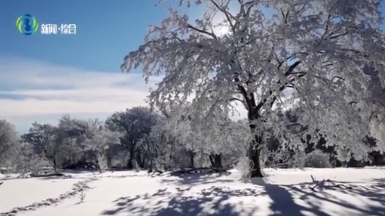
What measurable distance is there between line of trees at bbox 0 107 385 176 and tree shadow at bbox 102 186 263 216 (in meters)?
5.29

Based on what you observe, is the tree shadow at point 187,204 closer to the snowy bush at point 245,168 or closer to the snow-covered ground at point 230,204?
the snow-covered ground at point 230,204

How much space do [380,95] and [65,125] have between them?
45.6 metres

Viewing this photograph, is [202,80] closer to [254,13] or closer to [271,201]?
[254,13]

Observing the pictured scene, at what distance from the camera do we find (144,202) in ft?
28.6

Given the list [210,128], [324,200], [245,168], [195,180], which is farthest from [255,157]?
[324,200]

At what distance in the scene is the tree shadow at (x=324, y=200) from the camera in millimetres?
6805

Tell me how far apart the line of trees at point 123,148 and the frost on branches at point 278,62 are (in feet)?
8.74

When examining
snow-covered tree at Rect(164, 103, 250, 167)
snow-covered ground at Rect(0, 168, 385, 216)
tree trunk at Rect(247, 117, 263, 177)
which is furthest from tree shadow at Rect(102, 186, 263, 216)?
tree trunk at Rect(247, 117, 263, 177)

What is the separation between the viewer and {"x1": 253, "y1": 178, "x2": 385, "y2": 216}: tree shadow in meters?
6.80

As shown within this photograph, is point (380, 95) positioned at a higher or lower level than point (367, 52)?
lower

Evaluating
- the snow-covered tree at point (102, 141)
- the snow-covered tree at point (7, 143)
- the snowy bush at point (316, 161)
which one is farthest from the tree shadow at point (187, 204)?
the snow-covered tree at point (102, 141)

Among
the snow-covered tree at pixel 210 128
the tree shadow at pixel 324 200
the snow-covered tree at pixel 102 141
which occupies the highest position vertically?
the snow-covered tree at pixel 102 141

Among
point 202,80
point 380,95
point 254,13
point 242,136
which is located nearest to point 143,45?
point 202,80

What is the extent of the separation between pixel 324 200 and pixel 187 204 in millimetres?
2739
